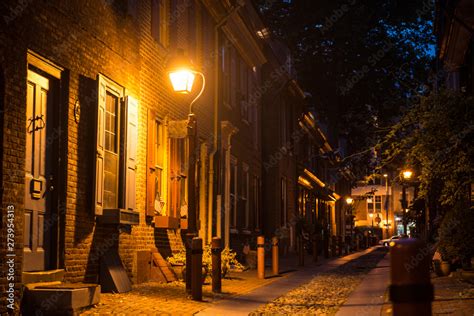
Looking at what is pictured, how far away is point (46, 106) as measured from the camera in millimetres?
10227

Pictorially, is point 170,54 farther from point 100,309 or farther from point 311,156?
point 311,156

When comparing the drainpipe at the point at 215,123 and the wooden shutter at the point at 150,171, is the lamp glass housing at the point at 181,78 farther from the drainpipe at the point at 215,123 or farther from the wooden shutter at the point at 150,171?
the drainpipe at the point at 215,123

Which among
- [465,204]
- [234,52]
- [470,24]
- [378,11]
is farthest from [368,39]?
[465,204]

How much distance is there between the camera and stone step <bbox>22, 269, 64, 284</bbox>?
901 cm

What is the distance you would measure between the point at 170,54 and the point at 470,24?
644 cm

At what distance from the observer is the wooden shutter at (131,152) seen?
1270cm

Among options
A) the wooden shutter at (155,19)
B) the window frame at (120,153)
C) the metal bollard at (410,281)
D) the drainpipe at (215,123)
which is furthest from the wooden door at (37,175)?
the drainpipe at (215,123)

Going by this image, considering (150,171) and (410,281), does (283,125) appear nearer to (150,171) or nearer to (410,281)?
(150,171)

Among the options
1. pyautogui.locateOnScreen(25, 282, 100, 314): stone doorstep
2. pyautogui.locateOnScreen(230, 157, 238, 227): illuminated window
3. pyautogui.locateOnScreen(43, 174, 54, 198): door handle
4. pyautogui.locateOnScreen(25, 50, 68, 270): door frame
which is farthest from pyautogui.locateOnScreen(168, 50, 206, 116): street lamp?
pyautogui.locateOnScreen(230, 157, 238, 227): illuminated window

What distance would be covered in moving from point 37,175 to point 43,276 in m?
1.36

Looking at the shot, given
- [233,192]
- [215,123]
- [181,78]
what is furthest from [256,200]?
[181,78]

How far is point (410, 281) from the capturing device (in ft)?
9.91

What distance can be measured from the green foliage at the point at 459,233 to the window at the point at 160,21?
678 cm

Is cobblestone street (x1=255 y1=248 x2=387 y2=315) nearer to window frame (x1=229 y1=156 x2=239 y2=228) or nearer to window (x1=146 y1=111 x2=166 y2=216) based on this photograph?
window (x1=146 y1=111 x2=166 y2=216)
